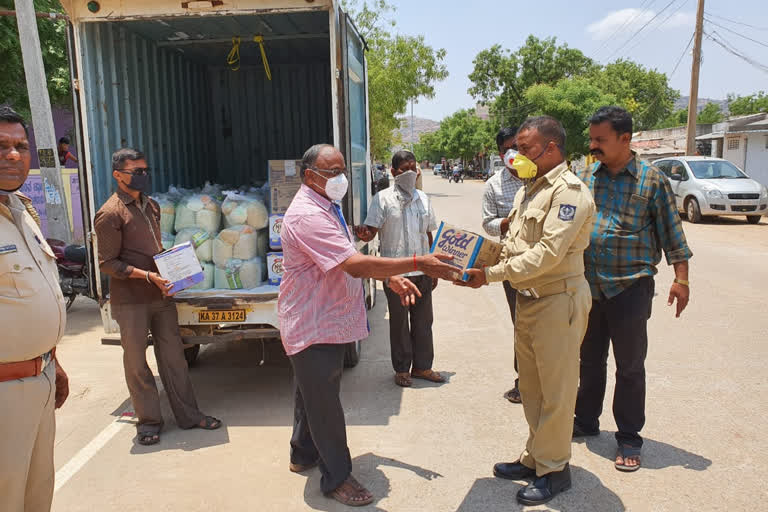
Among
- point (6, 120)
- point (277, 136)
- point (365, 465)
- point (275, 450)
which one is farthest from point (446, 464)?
point (277, 136)

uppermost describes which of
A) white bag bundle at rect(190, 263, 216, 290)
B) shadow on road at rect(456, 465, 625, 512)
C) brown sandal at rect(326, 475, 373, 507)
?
white bag bundle at rect(190, 263, 216, 290)

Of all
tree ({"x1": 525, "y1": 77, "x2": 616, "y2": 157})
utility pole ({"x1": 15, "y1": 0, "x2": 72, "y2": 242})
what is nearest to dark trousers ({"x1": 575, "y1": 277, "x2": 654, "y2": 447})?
utility pole ({"x1": 15, "y1": 0, "x2": 72, "y2": 242})

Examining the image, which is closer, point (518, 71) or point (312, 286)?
point (312, 286)

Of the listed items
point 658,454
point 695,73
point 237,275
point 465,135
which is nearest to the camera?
point 658,454

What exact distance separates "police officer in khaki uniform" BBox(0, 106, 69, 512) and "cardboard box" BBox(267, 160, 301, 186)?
3.04 m

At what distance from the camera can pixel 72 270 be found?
7801mm

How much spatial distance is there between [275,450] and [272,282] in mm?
1484

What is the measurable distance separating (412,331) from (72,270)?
4895mm

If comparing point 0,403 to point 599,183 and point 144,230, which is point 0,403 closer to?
point 144,230

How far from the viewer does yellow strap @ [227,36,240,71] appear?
6.76 metres

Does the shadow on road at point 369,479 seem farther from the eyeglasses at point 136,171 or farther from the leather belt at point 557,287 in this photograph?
the eyeglasses at point 136,171

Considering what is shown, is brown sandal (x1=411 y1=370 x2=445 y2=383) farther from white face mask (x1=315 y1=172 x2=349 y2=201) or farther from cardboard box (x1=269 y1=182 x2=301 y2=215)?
white face mask (x1=315 y1=172 x2=349 y2=201)

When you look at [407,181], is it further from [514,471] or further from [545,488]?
[545,488]

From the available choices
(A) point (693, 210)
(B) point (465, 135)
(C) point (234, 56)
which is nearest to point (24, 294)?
(C) point (234, 56)
